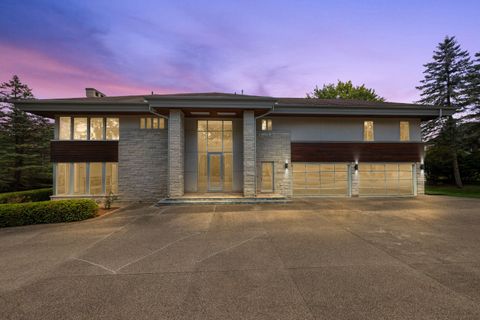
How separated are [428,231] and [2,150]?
32767 millimetres

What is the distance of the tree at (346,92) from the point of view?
3378cm

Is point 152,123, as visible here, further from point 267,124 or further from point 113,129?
point 267,124

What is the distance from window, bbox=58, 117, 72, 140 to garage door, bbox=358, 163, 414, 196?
2123 cm

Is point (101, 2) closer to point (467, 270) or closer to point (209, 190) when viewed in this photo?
point (209, 190)

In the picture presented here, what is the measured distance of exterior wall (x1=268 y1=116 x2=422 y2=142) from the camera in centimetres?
1555

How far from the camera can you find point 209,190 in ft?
49.9

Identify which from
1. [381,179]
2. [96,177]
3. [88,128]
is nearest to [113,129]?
[88,128]

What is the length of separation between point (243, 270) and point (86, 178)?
47.3ft

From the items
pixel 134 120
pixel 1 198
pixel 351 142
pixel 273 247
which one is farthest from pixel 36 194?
pixel 351 142

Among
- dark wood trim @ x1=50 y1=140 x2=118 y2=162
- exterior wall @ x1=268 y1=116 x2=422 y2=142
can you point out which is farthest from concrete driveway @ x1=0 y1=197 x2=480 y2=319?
exterior wall @ x1=268 y1=116 x2=422 y2=142

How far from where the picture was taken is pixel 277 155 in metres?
15.4

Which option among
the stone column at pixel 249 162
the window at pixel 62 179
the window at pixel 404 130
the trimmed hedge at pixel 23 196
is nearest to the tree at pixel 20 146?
the trimmed hedge at pixel 23 196

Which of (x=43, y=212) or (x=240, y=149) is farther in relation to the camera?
(x=240, y=149)

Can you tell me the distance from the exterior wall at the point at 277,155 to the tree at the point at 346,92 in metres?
24.7
